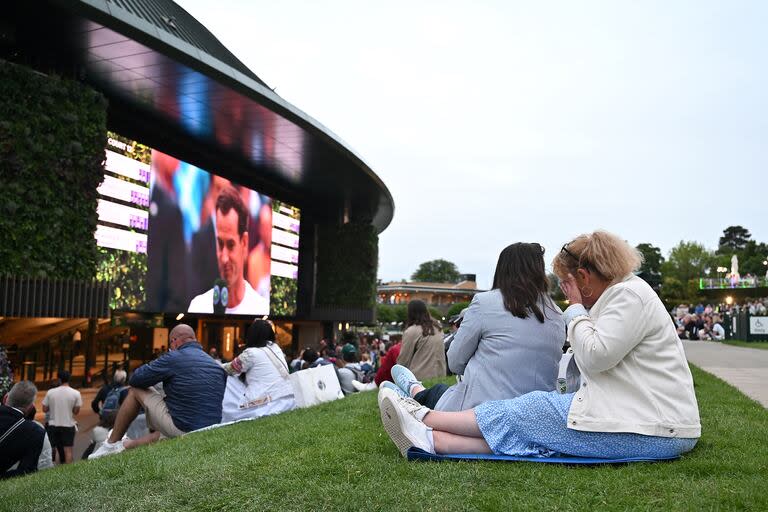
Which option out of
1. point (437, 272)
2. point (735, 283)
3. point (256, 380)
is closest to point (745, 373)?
point (256, 380)

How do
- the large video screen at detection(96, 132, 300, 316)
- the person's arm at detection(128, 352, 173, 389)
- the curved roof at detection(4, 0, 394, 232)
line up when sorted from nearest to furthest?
the person's arm at detection(128, 352, 173, 389)
the curved roof at detection(4, 0, 394, 232)
the large video screen at detection(96, 132, 300, 316)

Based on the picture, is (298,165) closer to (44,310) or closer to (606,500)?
(44,310)

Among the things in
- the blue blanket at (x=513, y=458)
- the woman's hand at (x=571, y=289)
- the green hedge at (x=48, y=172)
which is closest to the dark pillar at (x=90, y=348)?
the green hedge at (x=48, y=172)

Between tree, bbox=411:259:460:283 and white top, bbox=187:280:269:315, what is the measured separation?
112 m

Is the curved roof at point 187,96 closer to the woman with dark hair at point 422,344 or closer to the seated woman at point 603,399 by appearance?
the woman with dark hair at point 422,344

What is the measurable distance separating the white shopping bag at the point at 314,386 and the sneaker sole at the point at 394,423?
4668 millimetres

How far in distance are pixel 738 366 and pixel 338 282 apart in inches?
875

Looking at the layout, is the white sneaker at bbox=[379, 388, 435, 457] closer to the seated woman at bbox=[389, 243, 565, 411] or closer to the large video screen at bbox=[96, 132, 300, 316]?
the seated woman at bbox=[389, 243, 565, 411]

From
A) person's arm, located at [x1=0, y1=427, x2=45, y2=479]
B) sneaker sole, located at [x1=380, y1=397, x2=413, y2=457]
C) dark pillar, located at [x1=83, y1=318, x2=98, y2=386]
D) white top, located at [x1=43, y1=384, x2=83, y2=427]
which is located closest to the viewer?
sneaker sole, located at [x1=380, y1=397, x2=413, y2=457]

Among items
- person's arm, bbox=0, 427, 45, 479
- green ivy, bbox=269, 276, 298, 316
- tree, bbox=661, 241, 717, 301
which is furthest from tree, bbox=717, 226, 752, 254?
person's arm, bbox=0, 427, 45, 479

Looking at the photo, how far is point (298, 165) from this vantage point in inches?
1033

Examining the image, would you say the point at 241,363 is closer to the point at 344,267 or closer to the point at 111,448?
the point at 111,448

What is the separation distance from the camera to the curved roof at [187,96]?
46.1 feet

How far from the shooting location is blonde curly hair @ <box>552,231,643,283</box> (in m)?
3.71
